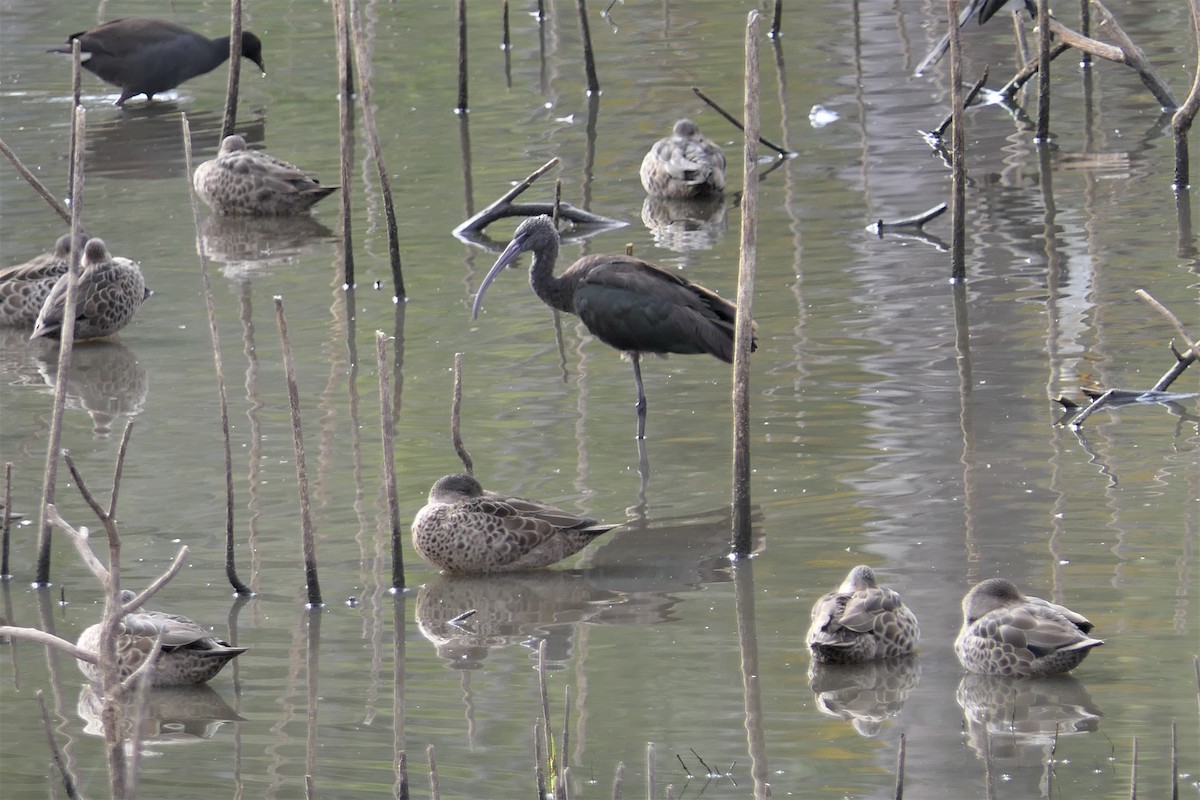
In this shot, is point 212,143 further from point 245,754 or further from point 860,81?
point 245,754

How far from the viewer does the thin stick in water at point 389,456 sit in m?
7.12

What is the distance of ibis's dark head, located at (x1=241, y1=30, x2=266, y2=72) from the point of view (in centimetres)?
1995

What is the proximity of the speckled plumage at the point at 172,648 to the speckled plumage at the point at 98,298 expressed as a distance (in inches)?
203

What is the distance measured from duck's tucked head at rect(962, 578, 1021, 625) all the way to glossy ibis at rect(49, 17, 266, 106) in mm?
13888

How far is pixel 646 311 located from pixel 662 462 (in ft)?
2.76

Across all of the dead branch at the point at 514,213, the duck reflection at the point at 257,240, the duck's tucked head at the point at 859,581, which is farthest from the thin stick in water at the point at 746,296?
the duck reflection at the point at 257,240

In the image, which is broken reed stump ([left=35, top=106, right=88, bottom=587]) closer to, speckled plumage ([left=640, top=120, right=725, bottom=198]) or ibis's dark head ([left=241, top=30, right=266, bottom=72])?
speckled plumage ([left=640, top=120, right=725, bottom=198])

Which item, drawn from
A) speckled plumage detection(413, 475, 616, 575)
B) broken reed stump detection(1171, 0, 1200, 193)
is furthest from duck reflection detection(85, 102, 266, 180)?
speckled plumage detection(413, 475, 616, 575)

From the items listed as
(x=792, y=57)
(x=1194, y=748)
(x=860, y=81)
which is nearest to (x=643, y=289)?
(x=1194, y=748)

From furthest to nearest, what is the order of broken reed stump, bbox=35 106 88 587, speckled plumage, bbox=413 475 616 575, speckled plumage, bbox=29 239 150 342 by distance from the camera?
speckled plumage, bbox=29 239 150 342, speckled plumage, bbox=413 475 616 575, broken reed stump, bbox=35 106 88 587

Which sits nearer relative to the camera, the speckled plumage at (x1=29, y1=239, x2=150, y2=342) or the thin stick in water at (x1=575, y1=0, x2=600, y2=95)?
the speckled plumage at (x1=29, y1=239, x2=150, y2=342)

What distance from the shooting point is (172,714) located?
271 inches

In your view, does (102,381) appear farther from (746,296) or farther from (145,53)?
(145,53)

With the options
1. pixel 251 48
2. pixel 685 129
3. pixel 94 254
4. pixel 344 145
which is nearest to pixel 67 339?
pixel 344 145
